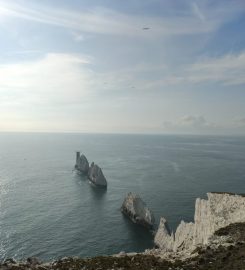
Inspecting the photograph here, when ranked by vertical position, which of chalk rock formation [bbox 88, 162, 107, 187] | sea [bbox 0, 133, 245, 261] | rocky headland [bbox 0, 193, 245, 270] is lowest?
sea [bbox 0, 133, 245, 261]

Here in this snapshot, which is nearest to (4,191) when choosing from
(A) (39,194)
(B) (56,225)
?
(A) (39,194)

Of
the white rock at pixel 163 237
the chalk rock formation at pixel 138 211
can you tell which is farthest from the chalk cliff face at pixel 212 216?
the chalk rock formation at pixel 138 211

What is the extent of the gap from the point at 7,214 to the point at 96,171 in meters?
49.5

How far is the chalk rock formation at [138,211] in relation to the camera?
7944 centimetres

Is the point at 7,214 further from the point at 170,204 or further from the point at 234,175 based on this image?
the point at 234,175

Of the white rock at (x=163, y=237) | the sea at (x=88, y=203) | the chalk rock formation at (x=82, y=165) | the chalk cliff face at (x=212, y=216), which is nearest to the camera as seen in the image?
the chalk cliff face at (x=212, y=216)

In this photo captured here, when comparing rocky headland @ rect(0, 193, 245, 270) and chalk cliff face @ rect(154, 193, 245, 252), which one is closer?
rocky headland @ rect(0, 193, 245, 270)

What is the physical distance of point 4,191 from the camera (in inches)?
4564

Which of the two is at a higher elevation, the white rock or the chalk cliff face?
the chalk cliff face

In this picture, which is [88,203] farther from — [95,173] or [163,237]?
[163,237]

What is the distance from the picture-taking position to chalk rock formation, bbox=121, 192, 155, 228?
7944 centimetres

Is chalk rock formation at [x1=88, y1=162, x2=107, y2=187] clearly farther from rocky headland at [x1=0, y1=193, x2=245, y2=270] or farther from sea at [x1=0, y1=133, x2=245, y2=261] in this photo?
rocky headland at [x1=0, y1=193, x2=245, y2=270]

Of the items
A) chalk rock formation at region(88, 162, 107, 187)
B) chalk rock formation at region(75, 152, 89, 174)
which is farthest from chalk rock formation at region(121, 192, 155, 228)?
chalk rock formation at region(75, 152, 89, 174)

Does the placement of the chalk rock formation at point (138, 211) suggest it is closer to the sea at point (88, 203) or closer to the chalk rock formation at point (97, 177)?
the sea at point (88, 203)
